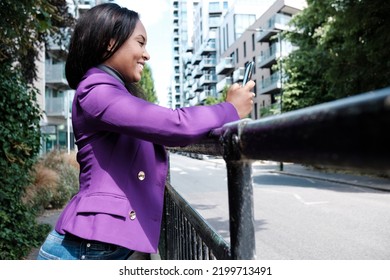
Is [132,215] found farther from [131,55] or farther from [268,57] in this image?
[268,57]

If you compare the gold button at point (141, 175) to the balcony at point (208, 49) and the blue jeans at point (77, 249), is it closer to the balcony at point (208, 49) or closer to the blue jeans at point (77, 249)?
the blue jeans at point (77, 249)

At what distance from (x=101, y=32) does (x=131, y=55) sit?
12 cm

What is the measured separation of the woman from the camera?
3.63ft

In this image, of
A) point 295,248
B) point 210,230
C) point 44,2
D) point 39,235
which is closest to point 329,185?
point 295,248

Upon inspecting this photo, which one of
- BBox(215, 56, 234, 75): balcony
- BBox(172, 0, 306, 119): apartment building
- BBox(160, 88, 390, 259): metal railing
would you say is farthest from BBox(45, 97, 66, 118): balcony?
BBox(215, 56, 234, 75): balcony

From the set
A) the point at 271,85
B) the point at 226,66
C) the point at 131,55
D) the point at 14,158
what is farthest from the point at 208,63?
the point at 131,55

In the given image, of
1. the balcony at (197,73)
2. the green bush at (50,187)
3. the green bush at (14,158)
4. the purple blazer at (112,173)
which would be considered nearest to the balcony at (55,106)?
the green bush at (50,187)

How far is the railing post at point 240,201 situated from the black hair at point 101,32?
26.9 inches

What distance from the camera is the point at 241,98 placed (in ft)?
3.70

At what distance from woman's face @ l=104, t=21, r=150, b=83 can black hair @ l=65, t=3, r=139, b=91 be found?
0.05 ft

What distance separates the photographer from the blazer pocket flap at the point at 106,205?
121 centimetres

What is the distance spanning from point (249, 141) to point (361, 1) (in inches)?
434

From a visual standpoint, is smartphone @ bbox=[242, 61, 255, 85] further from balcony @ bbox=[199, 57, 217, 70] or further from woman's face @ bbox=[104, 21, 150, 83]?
balcony @ bbox=[199, 57, 217, 70]

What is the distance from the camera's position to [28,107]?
4730 mm
